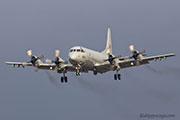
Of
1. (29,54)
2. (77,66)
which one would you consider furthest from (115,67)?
(29,54)

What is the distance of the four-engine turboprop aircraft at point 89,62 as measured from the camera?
189ft

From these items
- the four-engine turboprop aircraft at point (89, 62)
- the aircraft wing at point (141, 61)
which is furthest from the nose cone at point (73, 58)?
the aircraft wing at point (141, 61)

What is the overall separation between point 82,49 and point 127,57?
585 cm

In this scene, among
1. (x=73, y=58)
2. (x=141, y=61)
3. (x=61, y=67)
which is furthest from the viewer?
(x=61, y=67)

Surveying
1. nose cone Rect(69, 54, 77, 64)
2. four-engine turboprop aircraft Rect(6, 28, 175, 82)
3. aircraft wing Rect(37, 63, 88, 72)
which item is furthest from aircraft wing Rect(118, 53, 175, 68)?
nose cone Rect(69, 54, 77, 64)

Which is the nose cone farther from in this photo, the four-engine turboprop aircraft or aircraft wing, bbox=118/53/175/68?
aircraft wing, bbox=118/53/175/68

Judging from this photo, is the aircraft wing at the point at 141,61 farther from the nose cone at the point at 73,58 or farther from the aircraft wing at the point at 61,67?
the nose cone at the point at 73,58

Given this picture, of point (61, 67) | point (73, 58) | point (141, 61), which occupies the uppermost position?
point (73, 58)

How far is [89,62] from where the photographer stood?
193 feet

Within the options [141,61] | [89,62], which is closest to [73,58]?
[89,62]

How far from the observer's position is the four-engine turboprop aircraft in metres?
57.6

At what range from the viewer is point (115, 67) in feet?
197

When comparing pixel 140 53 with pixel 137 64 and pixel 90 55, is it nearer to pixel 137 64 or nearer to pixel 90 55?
pixel 137 64

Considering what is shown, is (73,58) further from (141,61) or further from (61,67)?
(141,61)
